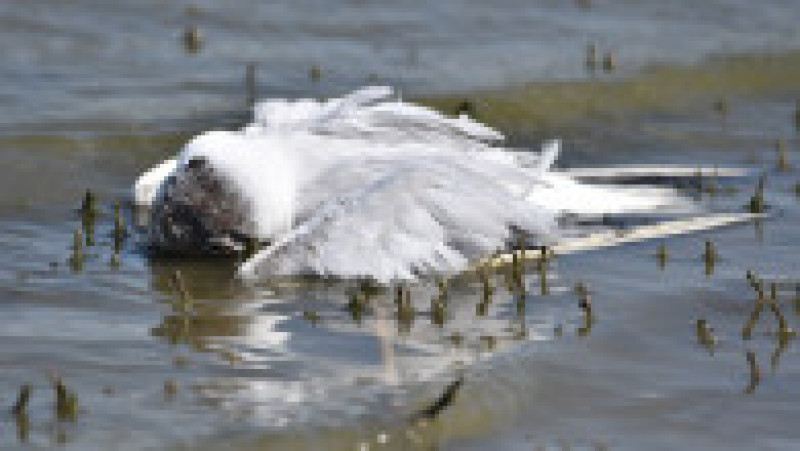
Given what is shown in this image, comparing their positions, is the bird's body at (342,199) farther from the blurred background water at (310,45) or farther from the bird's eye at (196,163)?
the blurred background water at (310,45)

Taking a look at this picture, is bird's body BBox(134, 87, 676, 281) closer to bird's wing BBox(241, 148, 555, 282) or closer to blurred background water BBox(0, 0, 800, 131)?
bird's wing BBox(241, 148, 555, 282)

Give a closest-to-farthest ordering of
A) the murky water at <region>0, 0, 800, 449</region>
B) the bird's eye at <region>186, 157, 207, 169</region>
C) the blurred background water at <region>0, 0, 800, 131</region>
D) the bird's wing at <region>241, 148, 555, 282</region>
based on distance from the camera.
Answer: the murky water at <region>0, 0, 800, 449</region>
the bird's wing at <region>241, 148, 555, 282</region>
the bird's eye at <region>186, 157, 207, 169</region>
the blurred background water at <region>0, 0, 800, 131</region>

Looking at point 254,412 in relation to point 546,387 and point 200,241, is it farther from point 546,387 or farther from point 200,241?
point 200,241

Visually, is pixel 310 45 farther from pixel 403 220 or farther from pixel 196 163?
pixel 403 220

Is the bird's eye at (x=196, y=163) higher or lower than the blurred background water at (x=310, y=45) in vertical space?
lower

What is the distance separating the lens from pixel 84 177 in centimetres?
702

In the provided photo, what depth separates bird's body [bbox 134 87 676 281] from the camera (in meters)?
5.55

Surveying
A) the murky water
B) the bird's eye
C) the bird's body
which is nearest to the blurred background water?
the murky water

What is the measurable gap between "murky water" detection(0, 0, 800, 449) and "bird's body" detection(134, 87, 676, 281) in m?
0.11

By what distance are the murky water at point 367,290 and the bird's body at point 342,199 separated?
11cm

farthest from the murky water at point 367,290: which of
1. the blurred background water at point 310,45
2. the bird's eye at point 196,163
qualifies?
the bird's eye at point 196,163

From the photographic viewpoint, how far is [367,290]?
17.7 ft

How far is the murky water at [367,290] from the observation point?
14.3 ft

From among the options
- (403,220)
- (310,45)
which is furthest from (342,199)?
(310,45)
